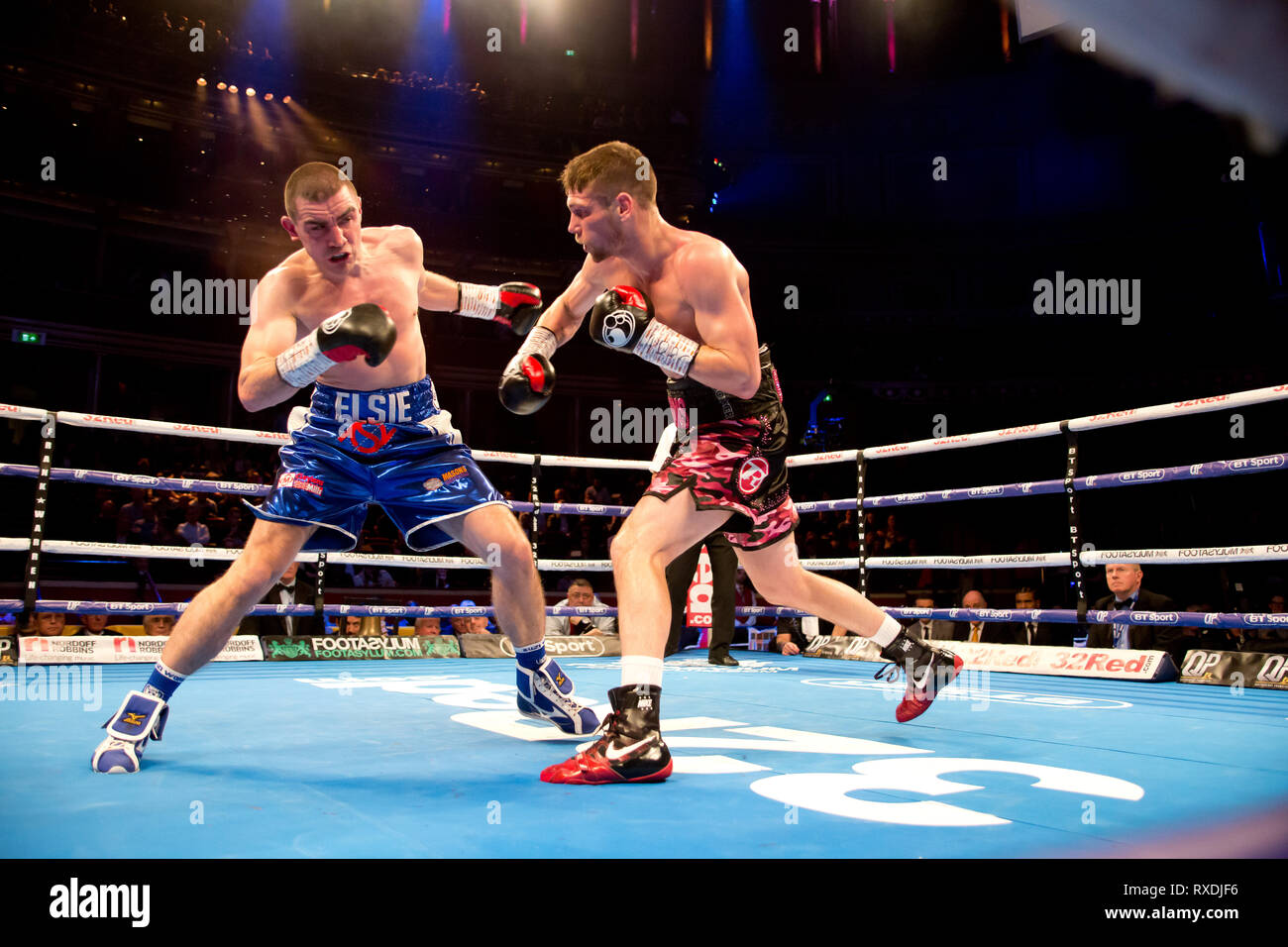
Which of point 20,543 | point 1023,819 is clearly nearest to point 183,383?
point 20,543

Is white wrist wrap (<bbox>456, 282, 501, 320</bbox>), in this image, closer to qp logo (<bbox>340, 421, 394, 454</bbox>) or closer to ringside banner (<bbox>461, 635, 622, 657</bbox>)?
qp logo (<bbox>340, 421, 394, 454</bbox>)

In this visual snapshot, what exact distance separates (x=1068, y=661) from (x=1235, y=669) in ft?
2.19

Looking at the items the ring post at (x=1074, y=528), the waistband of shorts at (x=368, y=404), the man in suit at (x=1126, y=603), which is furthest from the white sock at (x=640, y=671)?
the man in suit at (x=1126, y=603)

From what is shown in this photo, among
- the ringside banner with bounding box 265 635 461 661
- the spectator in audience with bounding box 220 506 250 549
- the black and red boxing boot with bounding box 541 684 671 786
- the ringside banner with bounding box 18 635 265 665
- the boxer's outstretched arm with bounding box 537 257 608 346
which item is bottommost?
the ringside banner with bounding box 265 635 461 661

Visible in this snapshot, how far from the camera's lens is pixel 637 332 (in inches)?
76.3

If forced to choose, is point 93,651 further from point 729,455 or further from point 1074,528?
point 1074,528

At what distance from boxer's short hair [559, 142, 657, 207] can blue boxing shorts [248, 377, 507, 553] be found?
0.67 metres

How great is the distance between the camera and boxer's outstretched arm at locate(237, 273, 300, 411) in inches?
79.0

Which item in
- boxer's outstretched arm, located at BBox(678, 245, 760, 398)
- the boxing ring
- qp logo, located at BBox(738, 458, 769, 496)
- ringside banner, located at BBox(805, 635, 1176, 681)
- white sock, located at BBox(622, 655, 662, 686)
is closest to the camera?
the boxing ring

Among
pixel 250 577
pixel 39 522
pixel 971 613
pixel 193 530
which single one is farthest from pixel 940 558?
pixel 193 530

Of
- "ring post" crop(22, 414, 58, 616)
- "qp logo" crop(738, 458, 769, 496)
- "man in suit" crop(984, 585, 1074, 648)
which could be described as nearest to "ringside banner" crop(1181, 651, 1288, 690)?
"man in suit" crop(984, 585, 1074, 648)

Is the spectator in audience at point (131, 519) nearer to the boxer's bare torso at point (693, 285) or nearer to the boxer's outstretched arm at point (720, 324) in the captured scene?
the boxer's bare torso at point (693, 285)
